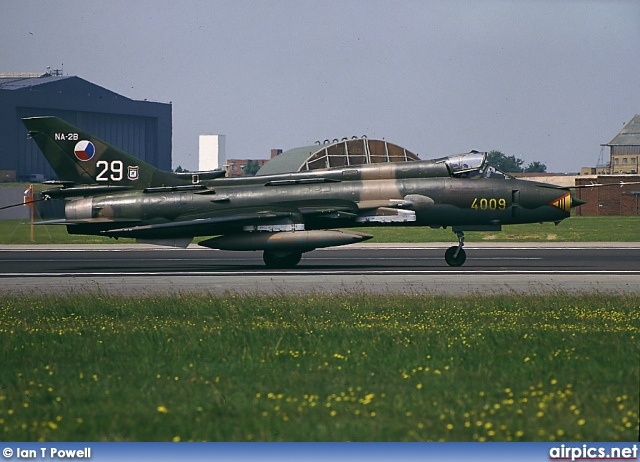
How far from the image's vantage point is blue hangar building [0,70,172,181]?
106m

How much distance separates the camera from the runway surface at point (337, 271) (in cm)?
1927

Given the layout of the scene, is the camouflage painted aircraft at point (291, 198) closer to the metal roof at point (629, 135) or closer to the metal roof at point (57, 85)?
the metal roof at point (57, 85)

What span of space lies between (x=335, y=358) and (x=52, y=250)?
26.5 meters

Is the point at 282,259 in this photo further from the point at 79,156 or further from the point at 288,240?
the point at 79,156

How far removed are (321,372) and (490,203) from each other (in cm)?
1599

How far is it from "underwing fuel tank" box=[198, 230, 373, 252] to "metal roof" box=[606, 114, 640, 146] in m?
160

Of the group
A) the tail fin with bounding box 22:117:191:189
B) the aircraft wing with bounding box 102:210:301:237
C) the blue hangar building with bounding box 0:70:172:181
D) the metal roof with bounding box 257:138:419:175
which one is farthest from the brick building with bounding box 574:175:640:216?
the blue hangar building with bounding box 0:70:172:181
